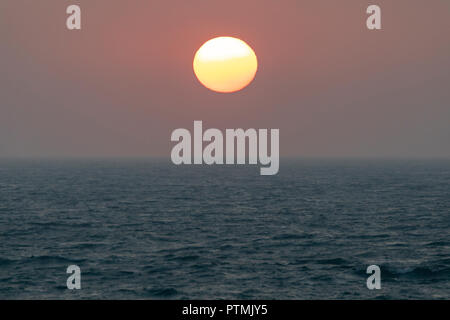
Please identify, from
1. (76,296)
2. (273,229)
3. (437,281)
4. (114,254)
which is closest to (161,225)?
(273,229)

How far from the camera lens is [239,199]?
103 m

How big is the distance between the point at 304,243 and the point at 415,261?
39.1 ft

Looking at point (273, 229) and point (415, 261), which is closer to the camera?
point (415, 261)

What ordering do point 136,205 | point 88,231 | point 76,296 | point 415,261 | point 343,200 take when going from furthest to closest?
point 343,200
point 136,205
point 88,231
point 415,261
point 76,296

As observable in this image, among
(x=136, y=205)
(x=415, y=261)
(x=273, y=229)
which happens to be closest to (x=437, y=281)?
(x=415, y=261)
